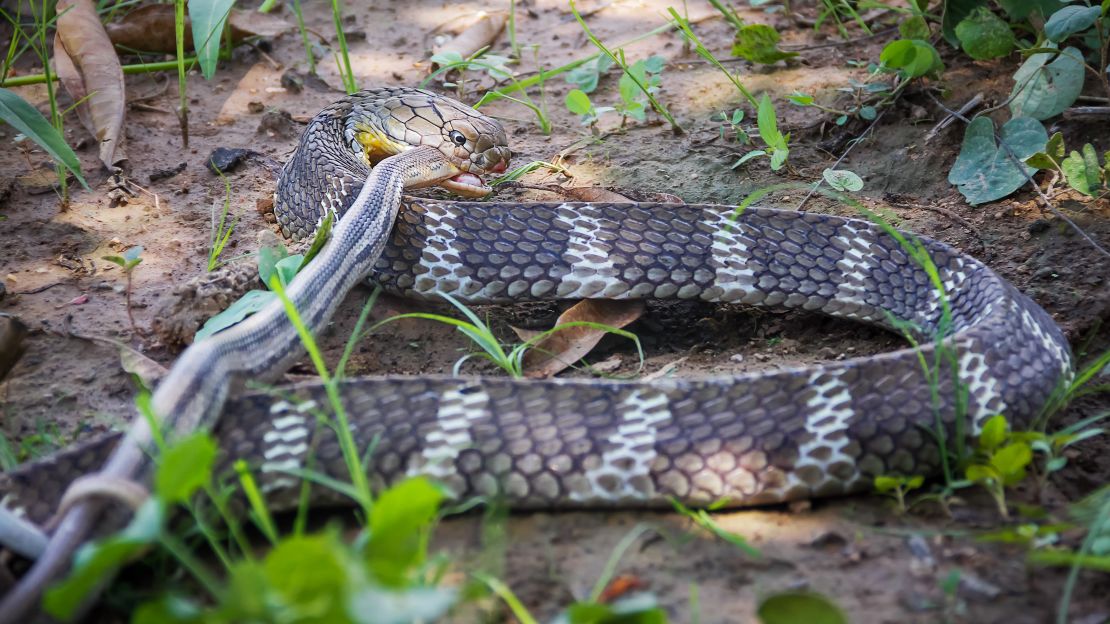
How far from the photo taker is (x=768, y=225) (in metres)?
4.35

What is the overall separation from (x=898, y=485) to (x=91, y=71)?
514 cm

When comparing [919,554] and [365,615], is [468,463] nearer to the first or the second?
[365,615]

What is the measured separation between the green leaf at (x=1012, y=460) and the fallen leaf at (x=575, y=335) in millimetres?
1678

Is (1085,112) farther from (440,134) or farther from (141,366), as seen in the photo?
(141,366)

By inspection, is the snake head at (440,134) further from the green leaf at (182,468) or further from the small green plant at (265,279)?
the green leaf at (182,468)

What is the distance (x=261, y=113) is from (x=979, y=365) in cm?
460

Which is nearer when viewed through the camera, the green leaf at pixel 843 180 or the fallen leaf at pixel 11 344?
the fallen leaf at pixel 11 344

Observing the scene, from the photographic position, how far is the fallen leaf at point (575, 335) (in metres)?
4.10

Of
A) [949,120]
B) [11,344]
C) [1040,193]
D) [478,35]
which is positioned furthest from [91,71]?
[1040,193]

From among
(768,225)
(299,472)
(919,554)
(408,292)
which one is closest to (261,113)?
(408,292)

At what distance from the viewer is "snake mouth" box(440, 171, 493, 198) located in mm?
5070

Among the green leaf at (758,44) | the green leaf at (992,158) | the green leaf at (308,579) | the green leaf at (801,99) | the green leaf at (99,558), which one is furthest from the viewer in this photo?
the green leaf at (758,44)

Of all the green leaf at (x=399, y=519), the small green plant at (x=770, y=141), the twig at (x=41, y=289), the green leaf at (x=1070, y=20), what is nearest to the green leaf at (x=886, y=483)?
the green leaf at (x=399, y=519)

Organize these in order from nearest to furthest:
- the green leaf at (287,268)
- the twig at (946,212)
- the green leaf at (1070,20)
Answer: the green leaf at (287,268) → the green leaf at (1070,20) → the twig at (946,212)
